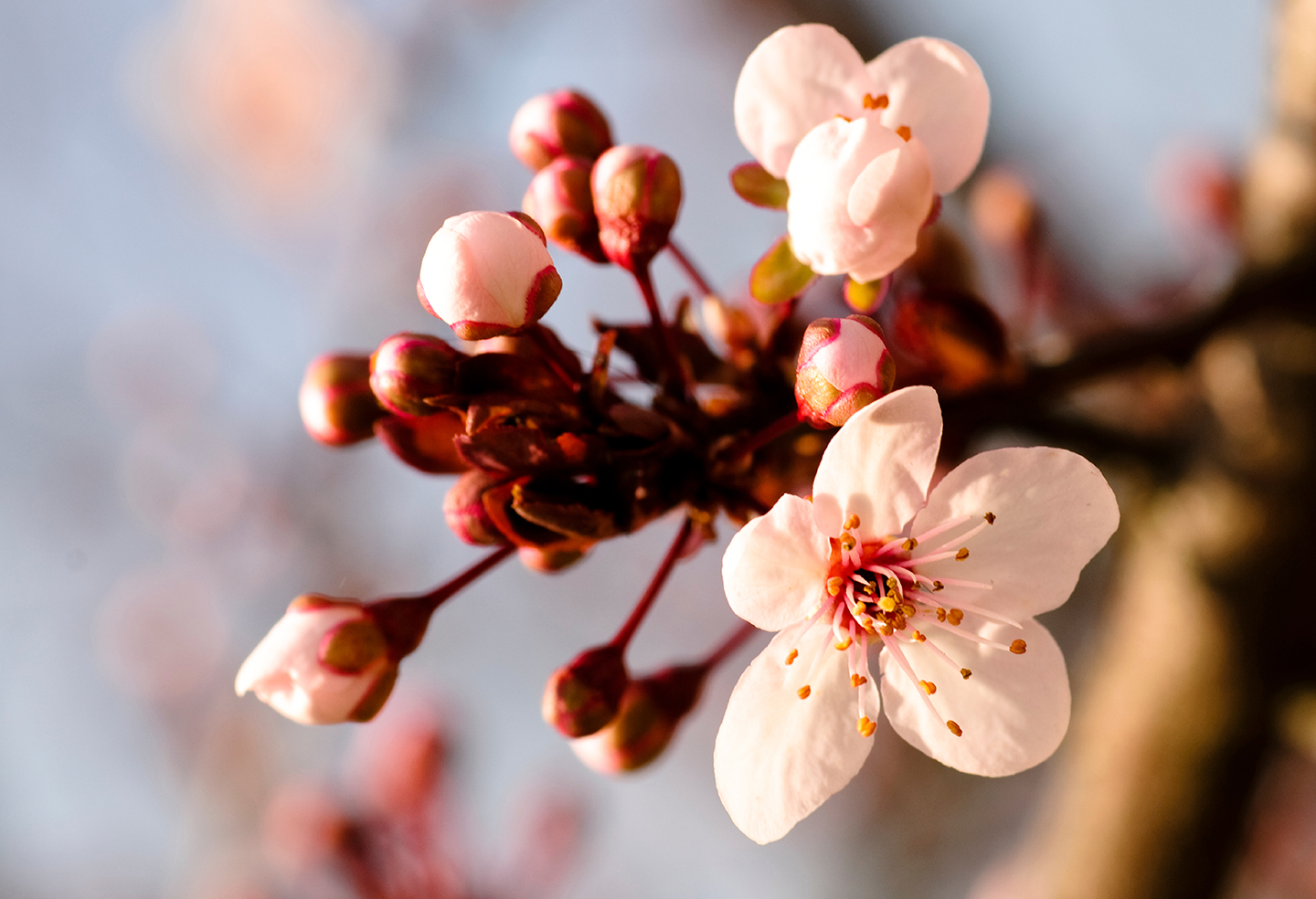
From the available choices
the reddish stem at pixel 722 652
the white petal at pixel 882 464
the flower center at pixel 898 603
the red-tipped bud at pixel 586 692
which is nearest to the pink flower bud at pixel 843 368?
the white petal at pixel 882 464

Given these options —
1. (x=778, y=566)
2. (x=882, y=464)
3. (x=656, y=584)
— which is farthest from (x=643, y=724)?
(x=882, y=464)

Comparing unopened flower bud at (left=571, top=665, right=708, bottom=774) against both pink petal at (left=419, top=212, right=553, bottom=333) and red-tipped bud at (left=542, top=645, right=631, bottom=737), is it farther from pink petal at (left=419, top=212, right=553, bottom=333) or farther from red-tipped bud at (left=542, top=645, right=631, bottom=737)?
pink petal at (left=419, top=212, right=553, bottom=333)

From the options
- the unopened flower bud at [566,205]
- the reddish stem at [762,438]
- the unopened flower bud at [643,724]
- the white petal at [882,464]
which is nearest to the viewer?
the white petal at [882,464]

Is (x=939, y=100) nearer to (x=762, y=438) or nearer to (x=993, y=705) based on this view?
(x=762, y=438)

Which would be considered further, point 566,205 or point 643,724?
point 643,724

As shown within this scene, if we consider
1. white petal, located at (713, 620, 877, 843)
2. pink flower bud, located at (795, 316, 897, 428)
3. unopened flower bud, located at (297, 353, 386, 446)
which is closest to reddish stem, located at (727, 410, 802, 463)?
pink flower bud, located at (795, 316, 897, 428)

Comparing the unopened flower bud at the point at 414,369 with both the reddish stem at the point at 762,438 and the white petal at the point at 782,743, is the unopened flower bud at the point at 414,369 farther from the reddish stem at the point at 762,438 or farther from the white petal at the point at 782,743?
the white petal at the point at 782,743
